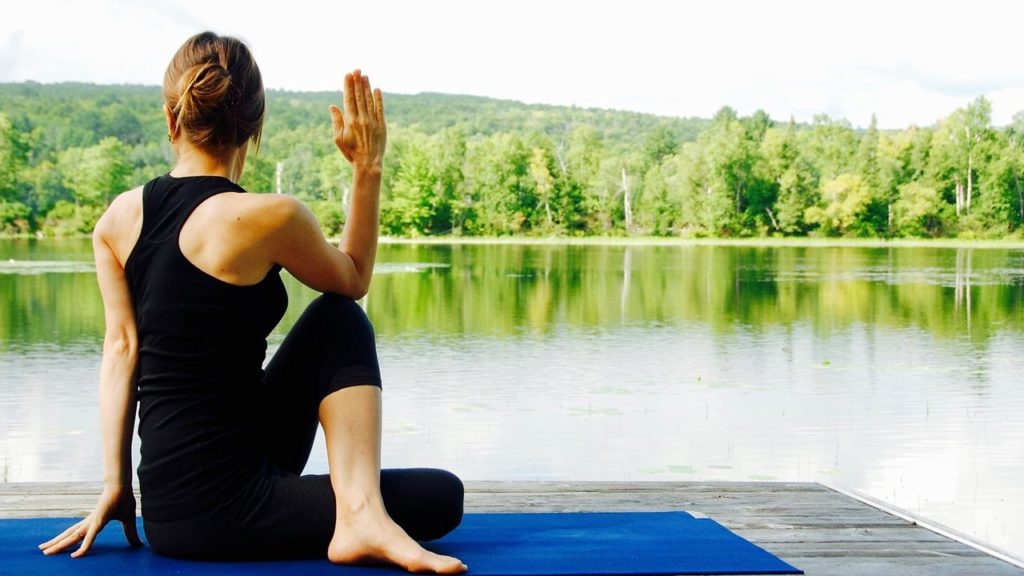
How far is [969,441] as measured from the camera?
6832 millimetres

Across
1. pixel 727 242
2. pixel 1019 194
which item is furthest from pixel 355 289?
pixel 1019 194

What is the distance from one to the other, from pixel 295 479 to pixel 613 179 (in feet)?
182

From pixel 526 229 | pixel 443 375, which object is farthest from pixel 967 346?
pixel 526 229

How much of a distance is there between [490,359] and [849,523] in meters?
7.99

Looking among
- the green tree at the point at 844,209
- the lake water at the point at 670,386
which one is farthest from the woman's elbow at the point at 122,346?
the green tree at the point at 844,209

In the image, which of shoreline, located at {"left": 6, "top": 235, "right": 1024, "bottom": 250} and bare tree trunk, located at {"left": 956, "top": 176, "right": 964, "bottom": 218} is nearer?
shoreline, located at {"left": 6, "top": 235, "right": 1024, "bottom": 250}

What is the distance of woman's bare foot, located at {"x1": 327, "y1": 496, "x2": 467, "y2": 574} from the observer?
195cm

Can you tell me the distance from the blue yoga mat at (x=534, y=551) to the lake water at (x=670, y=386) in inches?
56.4

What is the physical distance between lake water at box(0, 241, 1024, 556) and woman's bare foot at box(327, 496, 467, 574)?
7.03 feet

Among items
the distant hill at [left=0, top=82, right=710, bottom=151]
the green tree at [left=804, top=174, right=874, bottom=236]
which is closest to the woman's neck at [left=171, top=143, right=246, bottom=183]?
the green tree at [left=804, top=174, right=874, bottom=236]

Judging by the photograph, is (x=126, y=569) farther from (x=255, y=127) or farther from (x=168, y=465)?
(x=255, y=127)

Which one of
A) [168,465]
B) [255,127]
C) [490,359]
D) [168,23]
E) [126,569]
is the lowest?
[490,359]

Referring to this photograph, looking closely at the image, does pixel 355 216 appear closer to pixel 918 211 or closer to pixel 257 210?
pixel 257 210

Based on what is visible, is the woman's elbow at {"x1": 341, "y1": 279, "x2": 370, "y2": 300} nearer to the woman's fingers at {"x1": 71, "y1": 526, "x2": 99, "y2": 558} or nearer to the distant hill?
the woman's fingers at {"x1": 71, "y1": 526, "x2": 99, "y2": 558}
